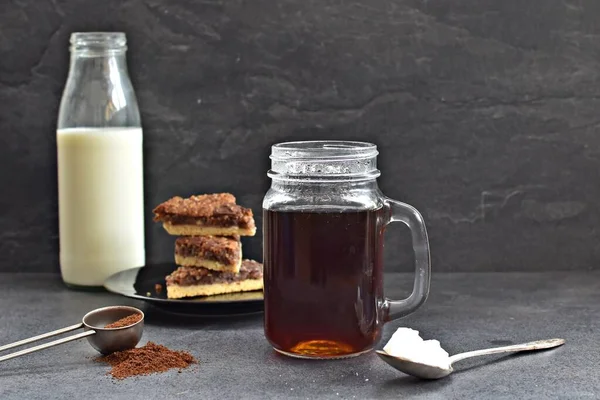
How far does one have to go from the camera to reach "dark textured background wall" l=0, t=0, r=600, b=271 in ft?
5.58

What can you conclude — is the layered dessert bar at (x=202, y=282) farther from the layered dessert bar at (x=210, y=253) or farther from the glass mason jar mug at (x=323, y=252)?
the glass mason jar mug at (x=323, y=252)

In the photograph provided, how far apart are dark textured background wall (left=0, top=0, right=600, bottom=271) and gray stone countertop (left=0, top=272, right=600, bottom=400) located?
187 millimetres

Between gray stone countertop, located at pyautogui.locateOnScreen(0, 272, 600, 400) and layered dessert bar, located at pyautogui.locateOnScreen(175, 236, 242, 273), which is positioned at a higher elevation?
layered dessert bar, located at pyautogui.locateOnScreen(175, 236, 242, 273)

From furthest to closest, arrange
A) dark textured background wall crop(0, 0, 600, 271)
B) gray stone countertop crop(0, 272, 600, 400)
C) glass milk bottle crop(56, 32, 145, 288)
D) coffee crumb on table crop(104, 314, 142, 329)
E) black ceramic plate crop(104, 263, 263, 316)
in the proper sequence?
dark textured background wall crop(0, 0, 600, 271), glass milk bottle crop(56, 32, 145, 288), black ceramic plate crop(104, 263, 263, 316), coffee crumb on table crop(104, 314, 142, 329), gray stone countertop crop(0, 272, 600, 400)

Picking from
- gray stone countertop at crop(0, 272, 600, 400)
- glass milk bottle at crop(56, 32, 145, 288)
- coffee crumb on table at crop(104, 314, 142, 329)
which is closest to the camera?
gray stone countertop at crop(0, 272, 600, 400)

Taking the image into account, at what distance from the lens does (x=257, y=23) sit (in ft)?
5.58

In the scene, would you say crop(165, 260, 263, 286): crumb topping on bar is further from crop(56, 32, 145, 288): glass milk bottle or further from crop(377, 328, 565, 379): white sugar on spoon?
crop(377, 328, 565, 379): white sugar on spoon

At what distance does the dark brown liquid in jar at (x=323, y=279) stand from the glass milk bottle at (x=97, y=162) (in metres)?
0.51

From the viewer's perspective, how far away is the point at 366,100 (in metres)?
1.72

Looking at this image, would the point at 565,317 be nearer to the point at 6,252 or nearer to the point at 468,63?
the point at 468,63

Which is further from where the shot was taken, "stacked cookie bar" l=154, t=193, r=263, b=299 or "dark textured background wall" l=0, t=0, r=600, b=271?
"dark textured background wall" l=0, t=0, r=600, b=271

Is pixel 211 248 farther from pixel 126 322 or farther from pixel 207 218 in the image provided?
pixel 126 322

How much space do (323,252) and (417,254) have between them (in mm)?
178

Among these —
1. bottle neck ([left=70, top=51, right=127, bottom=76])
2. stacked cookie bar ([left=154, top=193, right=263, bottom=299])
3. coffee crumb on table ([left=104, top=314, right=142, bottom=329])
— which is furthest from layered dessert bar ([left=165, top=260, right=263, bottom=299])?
bottle neck ([left=70, top=51, right=127, bottom=76])
